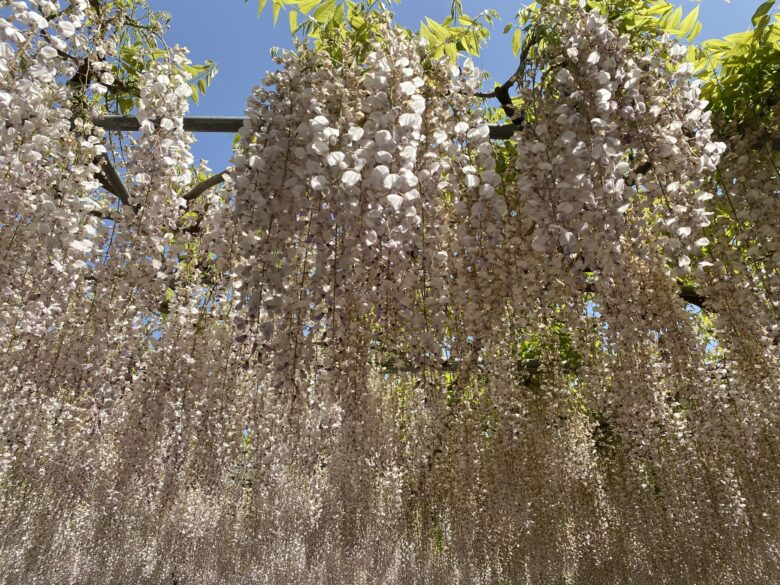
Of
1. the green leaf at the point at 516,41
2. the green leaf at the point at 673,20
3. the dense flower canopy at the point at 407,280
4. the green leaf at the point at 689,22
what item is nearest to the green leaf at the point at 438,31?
the dense flower canopy at the point at 407,280

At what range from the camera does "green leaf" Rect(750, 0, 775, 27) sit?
245cm

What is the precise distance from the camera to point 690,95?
91.3 inches

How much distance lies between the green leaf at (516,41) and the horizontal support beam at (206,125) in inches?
15.8

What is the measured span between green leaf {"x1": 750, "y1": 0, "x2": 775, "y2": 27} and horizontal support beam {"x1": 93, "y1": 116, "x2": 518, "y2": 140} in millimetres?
1176

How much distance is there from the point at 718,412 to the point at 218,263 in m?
4.80

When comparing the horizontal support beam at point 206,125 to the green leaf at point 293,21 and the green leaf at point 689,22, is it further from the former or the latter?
the green leaf at point 689,22

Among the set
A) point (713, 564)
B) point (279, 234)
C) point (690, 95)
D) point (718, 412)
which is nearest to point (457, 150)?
point (279, 234)

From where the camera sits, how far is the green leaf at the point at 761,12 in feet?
8.04

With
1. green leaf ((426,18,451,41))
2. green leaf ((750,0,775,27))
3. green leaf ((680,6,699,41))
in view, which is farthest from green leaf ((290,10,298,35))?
green leaf ((750,0,775,27))

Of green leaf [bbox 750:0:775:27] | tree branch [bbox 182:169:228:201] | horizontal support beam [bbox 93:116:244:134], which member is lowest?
tree branch [bbox 182:169:228:201]

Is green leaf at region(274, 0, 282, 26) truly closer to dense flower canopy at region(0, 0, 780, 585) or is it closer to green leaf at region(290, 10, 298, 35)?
green leaf at region(290, 10, 298, 35)

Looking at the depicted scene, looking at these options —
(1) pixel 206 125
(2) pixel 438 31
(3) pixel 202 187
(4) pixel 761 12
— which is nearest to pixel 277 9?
(1) pixel 206 125

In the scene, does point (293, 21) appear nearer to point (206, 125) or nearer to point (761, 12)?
point (206, 125)

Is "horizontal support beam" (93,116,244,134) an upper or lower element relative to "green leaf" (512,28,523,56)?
lower
